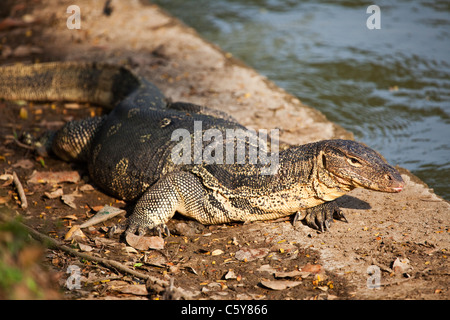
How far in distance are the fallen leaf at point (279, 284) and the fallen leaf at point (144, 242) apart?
1.41m

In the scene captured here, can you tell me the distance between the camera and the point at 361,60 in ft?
39.2

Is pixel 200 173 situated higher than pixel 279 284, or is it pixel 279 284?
pixel 200 173

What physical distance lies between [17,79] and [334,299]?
7666 mm

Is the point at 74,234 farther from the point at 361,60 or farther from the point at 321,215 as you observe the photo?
the point at 361,60

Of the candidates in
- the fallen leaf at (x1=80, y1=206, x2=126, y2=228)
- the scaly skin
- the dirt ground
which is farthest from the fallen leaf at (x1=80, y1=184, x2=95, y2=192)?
the fallen leaf at (x1=80, y1=206, x2=126, y2=228)

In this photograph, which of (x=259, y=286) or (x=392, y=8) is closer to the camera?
(x=259, y=286)

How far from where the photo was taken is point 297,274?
4934 millimetres

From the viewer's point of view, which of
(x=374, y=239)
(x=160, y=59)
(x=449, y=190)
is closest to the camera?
(x=374, y=239)

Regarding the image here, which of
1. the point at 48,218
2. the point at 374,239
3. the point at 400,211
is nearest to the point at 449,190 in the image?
the point at 400,211

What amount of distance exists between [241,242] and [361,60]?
25.6ft

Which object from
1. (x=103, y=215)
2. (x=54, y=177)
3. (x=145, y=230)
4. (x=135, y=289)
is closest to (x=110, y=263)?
(x=135, y=289)

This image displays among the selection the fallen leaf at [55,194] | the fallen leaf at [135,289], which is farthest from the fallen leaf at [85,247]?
the fallen leaf at [55,194]

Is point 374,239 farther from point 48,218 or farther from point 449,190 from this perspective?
point 48,218

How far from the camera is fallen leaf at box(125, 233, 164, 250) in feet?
18.6
